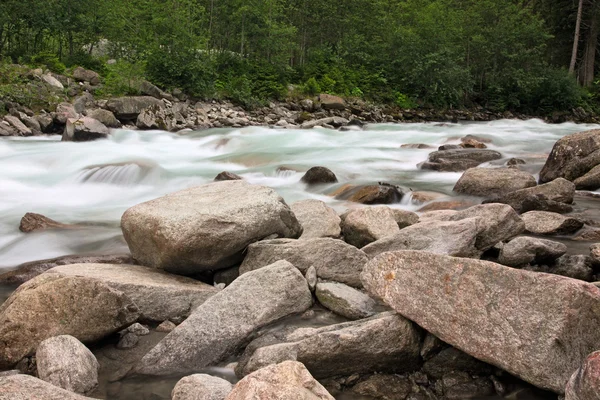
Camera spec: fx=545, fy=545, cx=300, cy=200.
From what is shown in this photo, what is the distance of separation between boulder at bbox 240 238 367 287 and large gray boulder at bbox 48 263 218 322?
0.58 m

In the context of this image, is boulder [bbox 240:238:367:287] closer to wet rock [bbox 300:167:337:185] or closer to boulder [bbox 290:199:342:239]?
boulder [bbox 290:199:342:239]

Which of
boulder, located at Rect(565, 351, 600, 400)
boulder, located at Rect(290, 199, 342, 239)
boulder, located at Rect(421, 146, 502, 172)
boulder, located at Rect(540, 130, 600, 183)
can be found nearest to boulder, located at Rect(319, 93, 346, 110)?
boulder, located at Rect(421, 146, 502, 172)

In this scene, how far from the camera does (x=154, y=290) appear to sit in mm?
4805

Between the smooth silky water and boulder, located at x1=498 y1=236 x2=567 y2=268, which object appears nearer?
boulder, located at x1=498 y1=236 x2=567 y2=268

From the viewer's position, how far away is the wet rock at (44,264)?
19.2ft

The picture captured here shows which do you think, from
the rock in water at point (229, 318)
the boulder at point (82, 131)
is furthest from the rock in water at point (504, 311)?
the boulder at point (82, 131)

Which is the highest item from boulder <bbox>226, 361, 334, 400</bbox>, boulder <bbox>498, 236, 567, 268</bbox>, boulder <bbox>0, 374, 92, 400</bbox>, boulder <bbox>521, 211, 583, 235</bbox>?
boulder <bbox>226, 361, 334, 400</bbox>

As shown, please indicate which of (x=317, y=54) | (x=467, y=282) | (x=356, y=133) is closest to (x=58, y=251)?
(x=467, y=282)

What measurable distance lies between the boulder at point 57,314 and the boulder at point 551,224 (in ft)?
17.2

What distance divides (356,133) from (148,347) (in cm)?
1692

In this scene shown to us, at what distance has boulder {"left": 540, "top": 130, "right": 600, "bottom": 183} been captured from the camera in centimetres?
1039

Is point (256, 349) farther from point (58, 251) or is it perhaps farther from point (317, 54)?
point (317, 54)

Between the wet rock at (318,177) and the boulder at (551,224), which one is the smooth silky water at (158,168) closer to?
the wet rock at (318,177)

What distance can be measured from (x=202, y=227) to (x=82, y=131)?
12535mm
